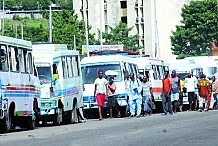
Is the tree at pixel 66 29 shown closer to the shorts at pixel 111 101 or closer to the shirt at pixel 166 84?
the shirt at pixel 166 84

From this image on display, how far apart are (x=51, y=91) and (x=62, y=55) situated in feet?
7.45

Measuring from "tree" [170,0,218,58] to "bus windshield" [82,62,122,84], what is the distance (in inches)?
2380

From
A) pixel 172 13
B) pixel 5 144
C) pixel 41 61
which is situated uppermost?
pixel 172 13

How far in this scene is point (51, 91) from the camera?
30.0 m

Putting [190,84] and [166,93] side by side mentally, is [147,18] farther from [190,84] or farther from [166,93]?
[166,93]

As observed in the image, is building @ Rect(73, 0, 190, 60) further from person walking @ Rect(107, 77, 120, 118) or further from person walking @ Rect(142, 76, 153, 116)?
person walking @ Rect(107, 77, 120, 118)

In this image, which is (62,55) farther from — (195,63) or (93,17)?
(93,17)

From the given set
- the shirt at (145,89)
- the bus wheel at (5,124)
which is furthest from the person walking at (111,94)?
the bus wheel at (5,124)

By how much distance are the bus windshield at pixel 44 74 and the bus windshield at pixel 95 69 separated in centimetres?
629

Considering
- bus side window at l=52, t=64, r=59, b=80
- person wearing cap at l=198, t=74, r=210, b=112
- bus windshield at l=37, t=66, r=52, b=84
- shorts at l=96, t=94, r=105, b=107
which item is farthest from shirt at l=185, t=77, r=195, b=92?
bus windshield at l=37, t=66, r=52, b=84

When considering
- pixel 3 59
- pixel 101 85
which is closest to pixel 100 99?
pixel 101 85

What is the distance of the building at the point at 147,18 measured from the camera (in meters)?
117

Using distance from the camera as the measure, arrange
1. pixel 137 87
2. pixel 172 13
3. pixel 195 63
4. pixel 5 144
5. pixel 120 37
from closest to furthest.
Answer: pixel 5 144 < pixel 137 87 < pixel 195 63 < pixel 120 37 < pixel 172 13

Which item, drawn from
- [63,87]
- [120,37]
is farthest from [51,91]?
[120,37]
